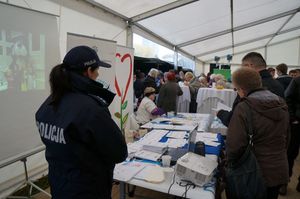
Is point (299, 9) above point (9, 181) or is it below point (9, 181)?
above

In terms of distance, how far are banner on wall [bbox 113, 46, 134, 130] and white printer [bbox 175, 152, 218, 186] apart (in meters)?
2.02

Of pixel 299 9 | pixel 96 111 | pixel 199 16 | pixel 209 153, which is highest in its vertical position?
pixel 299 9

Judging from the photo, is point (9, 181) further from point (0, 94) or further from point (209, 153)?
point (209, 153)

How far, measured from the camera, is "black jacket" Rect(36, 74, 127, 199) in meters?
1.03

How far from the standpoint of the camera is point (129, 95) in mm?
3768

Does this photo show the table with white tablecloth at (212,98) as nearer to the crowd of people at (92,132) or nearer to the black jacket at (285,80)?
the black jacket at (285,80)

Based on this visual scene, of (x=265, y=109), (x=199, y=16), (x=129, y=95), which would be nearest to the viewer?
(x=265, y=109)

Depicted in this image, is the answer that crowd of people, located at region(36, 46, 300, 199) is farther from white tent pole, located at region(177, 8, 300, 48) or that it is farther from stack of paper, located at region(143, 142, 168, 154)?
white tent pole, located at region(177, 8, 300, 48)

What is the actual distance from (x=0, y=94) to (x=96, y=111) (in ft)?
4.41

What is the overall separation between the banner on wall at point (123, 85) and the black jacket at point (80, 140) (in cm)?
226

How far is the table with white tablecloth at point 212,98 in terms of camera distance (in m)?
5.13

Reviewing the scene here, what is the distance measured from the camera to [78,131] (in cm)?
103

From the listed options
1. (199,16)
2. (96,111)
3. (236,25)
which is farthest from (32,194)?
(236,25)

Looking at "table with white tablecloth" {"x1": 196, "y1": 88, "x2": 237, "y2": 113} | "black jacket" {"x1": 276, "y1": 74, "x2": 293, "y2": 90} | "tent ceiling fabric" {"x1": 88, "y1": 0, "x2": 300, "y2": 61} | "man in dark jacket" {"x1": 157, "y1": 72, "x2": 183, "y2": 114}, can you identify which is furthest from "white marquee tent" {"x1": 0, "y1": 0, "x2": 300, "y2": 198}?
"black jacket" {"x1": 276, "y1": 74, "x2": 293, "y2": 90}
